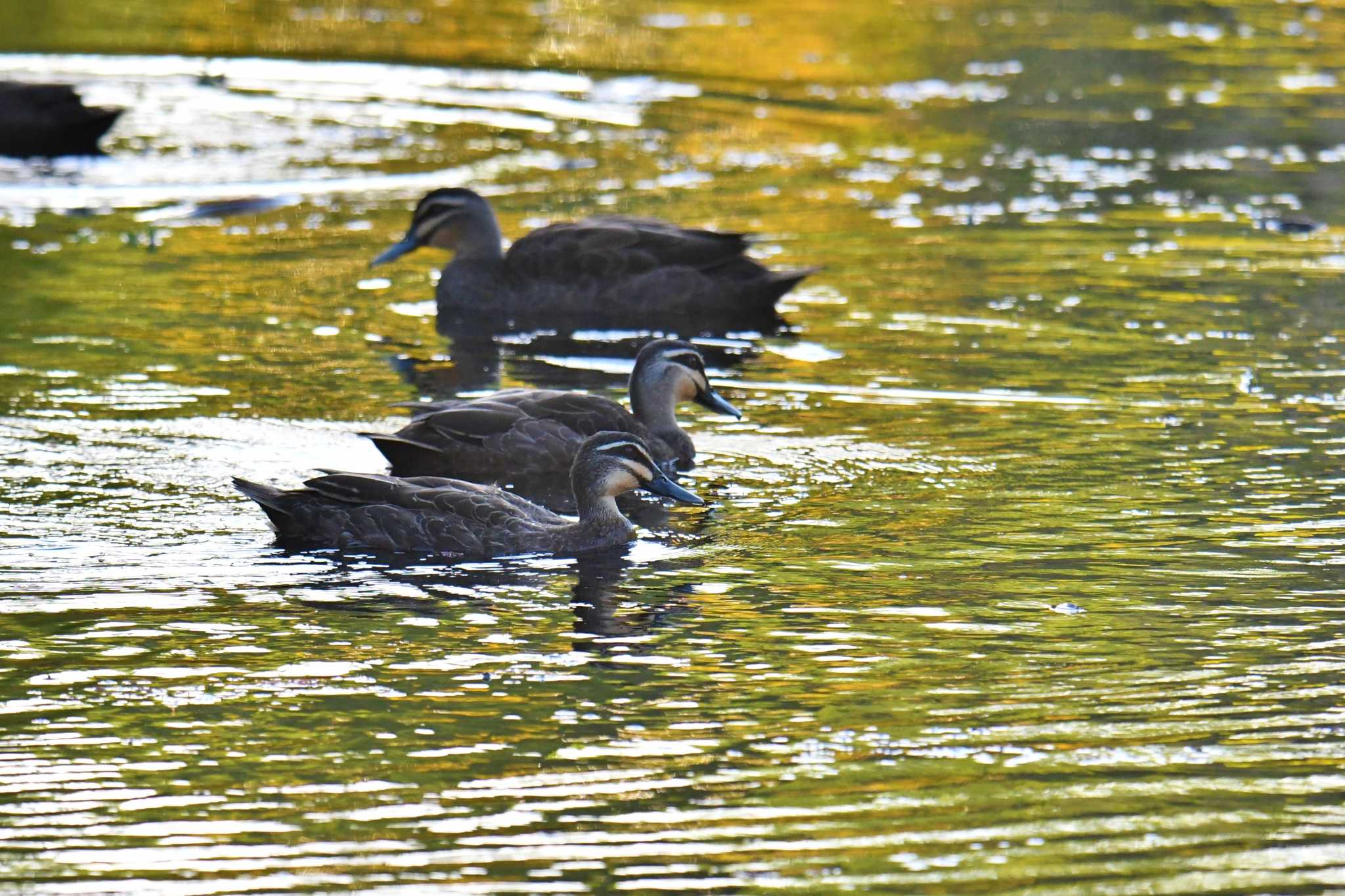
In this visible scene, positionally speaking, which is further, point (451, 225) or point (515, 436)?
point (451, 225)

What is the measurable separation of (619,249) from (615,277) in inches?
9.0

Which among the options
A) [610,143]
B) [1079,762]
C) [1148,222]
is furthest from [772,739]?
[610,143]

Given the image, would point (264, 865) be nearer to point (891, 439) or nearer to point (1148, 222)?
point (891, 439)

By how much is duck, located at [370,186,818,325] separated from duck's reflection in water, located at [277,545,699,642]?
6.47 metres

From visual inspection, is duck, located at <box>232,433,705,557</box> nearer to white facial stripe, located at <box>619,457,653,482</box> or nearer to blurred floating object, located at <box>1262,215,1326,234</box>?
white facial stripe, located at <box>619,457,653,482</box>

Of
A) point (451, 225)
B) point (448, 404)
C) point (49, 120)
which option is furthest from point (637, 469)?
point (49, 120)

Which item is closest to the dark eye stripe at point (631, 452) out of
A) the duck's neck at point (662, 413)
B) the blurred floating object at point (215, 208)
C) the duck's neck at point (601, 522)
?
the duck's neck at point (601, 522)

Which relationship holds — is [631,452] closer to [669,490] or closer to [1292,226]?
[669,490]

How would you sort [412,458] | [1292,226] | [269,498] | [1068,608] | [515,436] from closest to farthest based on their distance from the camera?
[1068,608] → [269,498] → [412,458] → [515,436] → [1292,226]

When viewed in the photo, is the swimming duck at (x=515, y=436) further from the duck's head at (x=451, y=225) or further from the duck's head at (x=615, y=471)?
the duck's head at (x=451, y=225)

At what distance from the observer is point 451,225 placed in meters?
17.7

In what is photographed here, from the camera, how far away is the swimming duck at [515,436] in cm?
1236

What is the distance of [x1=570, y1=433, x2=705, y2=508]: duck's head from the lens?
10.9m

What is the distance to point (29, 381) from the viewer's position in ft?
46.0
